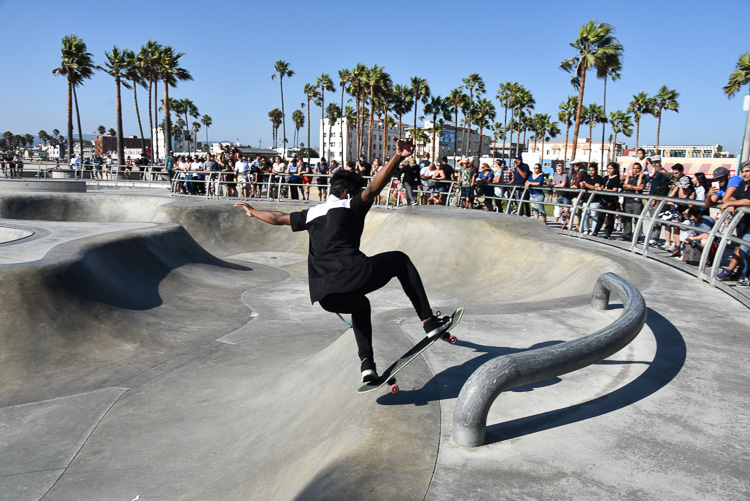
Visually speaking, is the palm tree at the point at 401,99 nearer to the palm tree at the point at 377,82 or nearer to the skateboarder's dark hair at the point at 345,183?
the palm tree at the point at 377,82

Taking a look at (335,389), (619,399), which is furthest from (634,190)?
(335,389)

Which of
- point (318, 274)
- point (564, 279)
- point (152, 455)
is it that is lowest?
point (152, 455)

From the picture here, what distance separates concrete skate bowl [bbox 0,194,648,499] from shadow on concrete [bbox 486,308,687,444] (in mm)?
471

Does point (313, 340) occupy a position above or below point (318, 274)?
below

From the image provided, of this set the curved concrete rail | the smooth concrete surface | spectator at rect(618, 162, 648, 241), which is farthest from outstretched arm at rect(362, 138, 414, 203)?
spectator at rect(618, 162, 648, 241)

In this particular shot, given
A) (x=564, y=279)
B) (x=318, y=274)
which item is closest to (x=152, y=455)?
(x=318, y=274)

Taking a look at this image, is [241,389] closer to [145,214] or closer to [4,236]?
[4,236]

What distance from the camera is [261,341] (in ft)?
27.0

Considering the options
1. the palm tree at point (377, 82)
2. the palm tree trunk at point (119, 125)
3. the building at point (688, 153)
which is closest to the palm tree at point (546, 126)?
the building at point (688, 153)

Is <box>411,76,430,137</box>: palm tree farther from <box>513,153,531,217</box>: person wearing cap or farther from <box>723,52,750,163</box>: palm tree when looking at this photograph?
<box>513,153,531,217</box>: person wearing cap

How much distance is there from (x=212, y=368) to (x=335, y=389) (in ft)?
10.6

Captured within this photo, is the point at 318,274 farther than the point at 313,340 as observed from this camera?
No

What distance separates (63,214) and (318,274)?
61.8 feet

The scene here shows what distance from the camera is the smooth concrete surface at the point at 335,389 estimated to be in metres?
2.84
